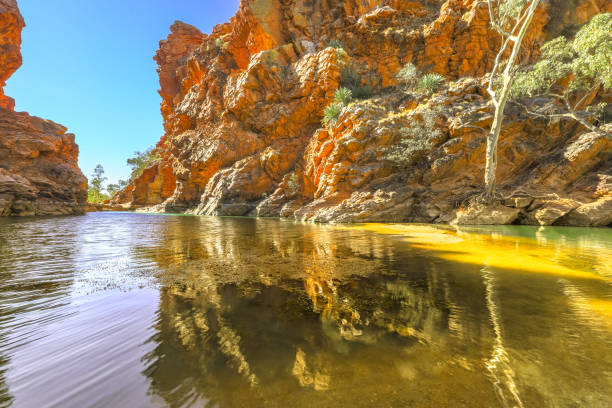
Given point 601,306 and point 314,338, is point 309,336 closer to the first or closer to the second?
point 314,338

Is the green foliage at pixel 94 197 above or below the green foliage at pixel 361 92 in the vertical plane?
below

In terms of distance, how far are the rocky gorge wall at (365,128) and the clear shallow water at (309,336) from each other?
41.4ft

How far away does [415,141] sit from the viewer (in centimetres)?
1717

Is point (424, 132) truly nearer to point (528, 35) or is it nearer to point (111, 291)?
point (528, 35)

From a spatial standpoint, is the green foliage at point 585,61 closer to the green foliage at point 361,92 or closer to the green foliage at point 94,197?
the green foliage at point 361,92

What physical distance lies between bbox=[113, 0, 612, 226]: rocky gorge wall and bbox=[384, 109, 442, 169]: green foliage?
0.30 meters

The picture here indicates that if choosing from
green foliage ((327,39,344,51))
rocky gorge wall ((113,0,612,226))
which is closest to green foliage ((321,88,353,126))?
rocky gorge wall ((113,0,612,226))

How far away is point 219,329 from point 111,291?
2196 mm

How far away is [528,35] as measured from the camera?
21.9m

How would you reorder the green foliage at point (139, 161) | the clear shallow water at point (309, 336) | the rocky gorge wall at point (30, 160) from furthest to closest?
1. the green foliage at point (139, 161)
2. the rocky gorge wall at point (30, 160)
3. the clear shallow water at point (309, 336)

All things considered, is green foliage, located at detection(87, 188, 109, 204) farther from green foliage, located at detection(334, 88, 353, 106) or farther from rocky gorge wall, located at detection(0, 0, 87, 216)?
green foliage, located at detection(334, 88, 353, 106)

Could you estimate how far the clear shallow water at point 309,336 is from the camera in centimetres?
136

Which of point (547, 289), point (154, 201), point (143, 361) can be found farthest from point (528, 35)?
point (154, 201)

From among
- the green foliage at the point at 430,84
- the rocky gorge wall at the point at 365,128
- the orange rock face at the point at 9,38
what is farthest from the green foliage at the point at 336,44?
the orange rock face at the point at 9,38
